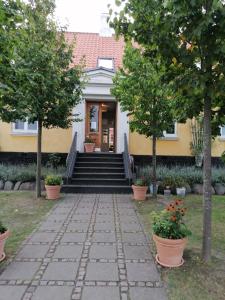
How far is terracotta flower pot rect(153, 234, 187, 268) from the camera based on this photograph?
13.5 feet

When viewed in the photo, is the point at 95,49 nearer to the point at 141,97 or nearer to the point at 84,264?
the point at 141,97

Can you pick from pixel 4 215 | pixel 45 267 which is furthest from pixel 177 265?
pixel 4 215

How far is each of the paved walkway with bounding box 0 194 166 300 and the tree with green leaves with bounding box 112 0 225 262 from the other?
3.93 feet

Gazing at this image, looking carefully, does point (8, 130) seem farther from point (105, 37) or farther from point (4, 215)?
point (105, 37)

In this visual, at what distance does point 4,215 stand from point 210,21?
6.01 meters

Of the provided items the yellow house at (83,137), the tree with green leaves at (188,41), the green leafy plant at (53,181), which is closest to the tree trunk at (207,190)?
the tree with green leaves at (188,41)

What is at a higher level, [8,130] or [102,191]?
[8,130]

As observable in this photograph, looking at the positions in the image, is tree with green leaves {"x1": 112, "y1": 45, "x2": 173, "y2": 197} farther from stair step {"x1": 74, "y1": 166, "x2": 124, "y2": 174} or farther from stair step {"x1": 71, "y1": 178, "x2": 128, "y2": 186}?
stair step {"x1": 74, "y1": 166, "x2": 124, "y2": 174}

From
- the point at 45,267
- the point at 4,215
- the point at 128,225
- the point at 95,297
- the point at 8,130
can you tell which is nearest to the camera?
the point at 95,297

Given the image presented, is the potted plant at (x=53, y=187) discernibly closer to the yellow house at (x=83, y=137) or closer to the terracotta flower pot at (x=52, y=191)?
the terracotta flower pot at (x=52, y=191)

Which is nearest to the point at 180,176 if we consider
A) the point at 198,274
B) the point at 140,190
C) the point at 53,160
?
the point at 140,190

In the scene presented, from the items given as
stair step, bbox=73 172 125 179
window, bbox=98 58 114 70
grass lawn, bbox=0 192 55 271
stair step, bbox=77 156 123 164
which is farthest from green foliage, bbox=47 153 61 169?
window, bbox=98 58 114 70

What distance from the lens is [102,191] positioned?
10203 mm

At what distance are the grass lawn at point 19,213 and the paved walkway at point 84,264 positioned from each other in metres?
0.21
